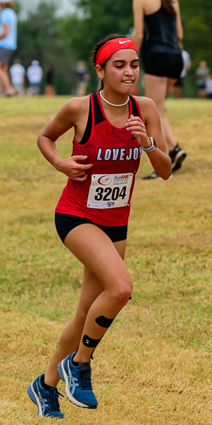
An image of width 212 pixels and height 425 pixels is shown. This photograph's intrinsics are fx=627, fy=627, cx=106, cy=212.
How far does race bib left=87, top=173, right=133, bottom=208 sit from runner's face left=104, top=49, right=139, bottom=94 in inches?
20.9

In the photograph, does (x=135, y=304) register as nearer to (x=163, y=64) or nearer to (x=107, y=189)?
(x=107, y=189)

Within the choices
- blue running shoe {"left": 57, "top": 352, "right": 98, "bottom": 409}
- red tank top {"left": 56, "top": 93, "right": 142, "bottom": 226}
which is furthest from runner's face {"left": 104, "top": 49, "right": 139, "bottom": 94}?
blue running shoe {"left": 57, "top": 352, "right": 98, "bottom": 409}

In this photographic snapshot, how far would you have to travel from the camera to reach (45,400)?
4.23m

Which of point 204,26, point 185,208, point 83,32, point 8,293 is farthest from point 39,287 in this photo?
point 83,32

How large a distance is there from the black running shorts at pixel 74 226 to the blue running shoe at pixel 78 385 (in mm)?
806

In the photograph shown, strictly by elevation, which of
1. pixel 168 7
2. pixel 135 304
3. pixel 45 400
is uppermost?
pixel 168 7

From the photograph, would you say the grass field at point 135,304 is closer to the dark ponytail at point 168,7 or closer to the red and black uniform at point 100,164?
the red and black uniform at point 100,164

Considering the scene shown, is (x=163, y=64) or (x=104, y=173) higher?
(x=104, y=173)

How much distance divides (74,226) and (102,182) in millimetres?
324

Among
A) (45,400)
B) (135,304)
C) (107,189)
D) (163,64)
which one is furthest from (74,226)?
(163,64)

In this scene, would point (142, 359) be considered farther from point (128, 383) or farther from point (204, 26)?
point (204, 26)

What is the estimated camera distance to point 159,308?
622cm

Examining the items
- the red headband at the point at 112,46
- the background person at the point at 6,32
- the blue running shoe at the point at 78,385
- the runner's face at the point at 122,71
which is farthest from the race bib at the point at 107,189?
the background person at the point at 6,32

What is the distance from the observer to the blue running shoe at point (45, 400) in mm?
4207
